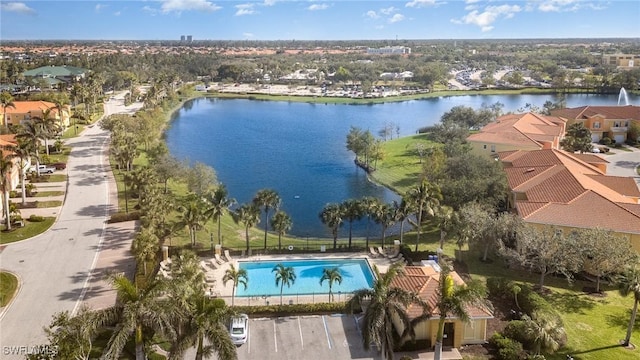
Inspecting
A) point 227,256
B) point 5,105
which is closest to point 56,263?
point 227,256

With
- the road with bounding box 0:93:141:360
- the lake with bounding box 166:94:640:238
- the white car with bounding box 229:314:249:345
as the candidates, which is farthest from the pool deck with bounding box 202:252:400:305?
the lake with bounding box 166:94:640:238

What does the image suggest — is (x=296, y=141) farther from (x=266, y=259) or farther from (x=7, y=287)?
(x=7, y=287)

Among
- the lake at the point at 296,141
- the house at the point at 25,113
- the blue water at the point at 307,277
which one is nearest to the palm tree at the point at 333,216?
the blue water at the point at 307,277

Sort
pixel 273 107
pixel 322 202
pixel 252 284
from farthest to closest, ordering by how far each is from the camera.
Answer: pixel 273 107 → pixel 322 202 → pixel 252 284

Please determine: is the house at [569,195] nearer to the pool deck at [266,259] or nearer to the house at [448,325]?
the pool deck at [266,259]

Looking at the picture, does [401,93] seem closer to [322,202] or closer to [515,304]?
[322,202]

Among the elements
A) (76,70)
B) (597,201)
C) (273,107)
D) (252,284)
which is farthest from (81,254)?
(76,70)
